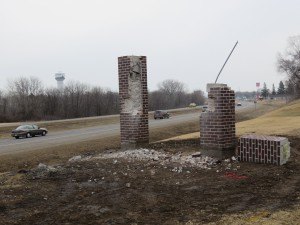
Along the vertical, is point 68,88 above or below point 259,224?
above

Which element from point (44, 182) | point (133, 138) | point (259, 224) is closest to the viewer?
point (259, 224)

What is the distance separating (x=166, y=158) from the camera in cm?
1088

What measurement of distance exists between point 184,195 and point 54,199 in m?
2.44

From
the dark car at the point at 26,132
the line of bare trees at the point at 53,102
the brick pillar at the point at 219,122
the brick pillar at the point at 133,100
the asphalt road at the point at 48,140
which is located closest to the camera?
the brick pillar at the point at 219,122

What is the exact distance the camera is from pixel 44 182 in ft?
29.2

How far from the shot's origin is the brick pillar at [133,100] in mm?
12742

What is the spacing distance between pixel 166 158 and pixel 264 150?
2.60m

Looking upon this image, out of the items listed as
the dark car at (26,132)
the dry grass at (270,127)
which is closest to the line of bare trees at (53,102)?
the dark car at (26,132)

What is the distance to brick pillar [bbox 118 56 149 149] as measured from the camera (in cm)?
1274

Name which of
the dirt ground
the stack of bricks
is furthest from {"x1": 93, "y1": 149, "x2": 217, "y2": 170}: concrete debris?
the stack of bricks

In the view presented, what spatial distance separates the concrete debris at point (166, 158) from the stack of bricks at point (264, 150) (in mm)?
791

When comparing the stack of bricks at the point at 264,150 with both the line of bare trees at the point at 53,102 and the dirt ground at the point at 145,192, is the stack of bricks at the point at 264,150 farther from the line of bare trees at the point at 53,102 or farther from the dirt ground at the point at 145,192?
the line of bare trees at the point at 53,102

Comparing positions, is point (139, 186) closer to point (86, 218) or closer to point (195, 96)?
point (86, 218)

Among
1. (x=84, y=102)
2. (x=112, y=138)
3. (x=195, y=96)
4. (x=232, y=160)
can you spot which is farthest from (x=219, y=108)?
(x=195, y=96)
